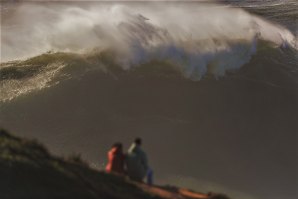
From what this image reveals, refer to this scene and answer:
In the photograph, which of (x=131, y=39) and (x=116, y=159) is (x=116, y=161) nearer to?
(x=116, y=159)

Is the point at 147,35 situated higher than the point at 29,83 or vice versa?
the point at 147,35

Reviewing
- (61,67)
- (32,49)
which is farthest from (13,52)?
(61,67)

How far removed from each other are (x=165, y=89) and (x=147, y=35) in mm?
4081

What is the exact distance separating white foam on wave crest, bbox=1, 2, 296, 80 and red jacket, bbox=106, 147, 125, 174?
1264 centimetres

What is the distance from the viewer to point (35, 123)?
909 inches

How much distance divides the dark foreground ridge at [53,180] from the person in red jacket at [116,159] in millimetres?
752

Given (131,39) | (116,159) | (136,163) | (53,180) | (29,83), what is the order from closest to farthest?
(53,180) < (136,163) < (116,159) < (29,83) < (131,39)

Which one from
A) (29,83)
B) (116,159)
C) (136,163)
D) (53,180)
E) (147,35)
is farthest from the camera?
(147,35)

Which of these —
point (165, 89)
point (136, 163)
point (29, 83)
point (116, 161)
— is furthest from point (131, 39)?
point (136, 163)

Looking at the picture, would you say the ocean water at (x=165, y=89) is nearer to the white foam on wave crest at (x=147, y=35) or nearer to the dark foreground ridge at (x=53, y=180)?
the white foam on wave crest at (x=147, y=35)

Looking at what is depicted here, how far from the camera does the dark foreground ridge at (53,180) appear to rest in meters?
10.9

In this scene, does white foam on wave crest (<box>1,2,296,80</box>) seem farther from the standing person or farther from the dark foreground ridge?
the dark foreground ridge

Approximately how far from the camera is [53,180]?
1137 cm

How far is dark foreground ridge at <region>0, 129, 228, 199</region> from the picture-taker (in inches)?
429
